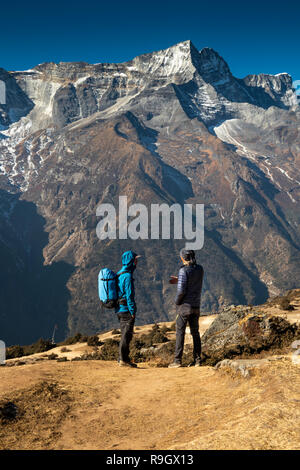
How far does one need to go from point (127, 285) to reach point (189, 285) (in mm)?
2171

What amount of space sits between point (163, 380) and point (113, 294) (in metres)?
3.46

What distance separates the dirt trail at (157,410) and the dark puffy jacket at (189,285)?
233 cm

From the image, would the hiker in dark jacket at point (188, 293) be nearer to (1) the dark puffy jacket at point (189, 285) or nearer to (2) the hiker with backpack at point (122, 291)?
(1) the dark puffy jacket at point (189, 285)

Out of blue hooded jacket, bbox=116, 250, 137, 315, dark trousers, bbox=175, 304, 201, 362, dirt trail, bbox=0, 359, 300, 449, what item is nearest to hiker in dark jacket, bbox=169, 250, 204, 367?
dark trousers, bbox=175, 304, 201, 362

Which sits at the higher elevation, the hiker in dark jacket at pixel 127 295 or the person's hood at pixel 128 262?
the person's hood at pixel 128 262

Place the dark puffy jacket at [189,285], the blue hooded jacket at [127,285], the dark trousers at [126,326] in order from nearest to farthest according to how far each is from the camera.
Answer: the dark puffy jacket at [189,285] < the blue hooded jacket at [127,285] < the dark trousers at [126,326]

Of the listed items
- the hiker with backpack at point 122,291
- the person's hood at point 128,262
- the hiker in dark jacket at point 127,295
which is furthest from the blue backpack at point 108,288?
the person's hood at point 128,262

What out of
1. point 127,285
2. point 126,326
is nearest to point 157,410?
point 126,326

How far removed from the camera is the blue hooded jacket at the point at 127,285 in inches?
547

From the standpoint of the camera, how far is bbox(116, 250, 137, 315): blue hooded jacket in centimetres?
1389

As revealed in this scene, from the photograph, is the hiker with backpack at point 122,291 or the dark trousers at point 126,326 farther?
the dark trousers at point 126,326

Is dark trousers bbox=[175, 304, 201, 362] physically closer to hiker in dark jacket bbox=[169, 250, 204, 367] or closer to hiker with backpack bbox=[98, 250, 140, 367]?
hiker in dark jacket bbox=[169, 250, 204, 367]

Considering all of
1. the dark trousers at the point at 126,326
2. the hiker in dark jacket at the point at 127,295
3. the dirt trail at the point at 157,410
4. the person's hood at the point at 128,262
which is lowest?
the dirt trail at the point at 157,410
